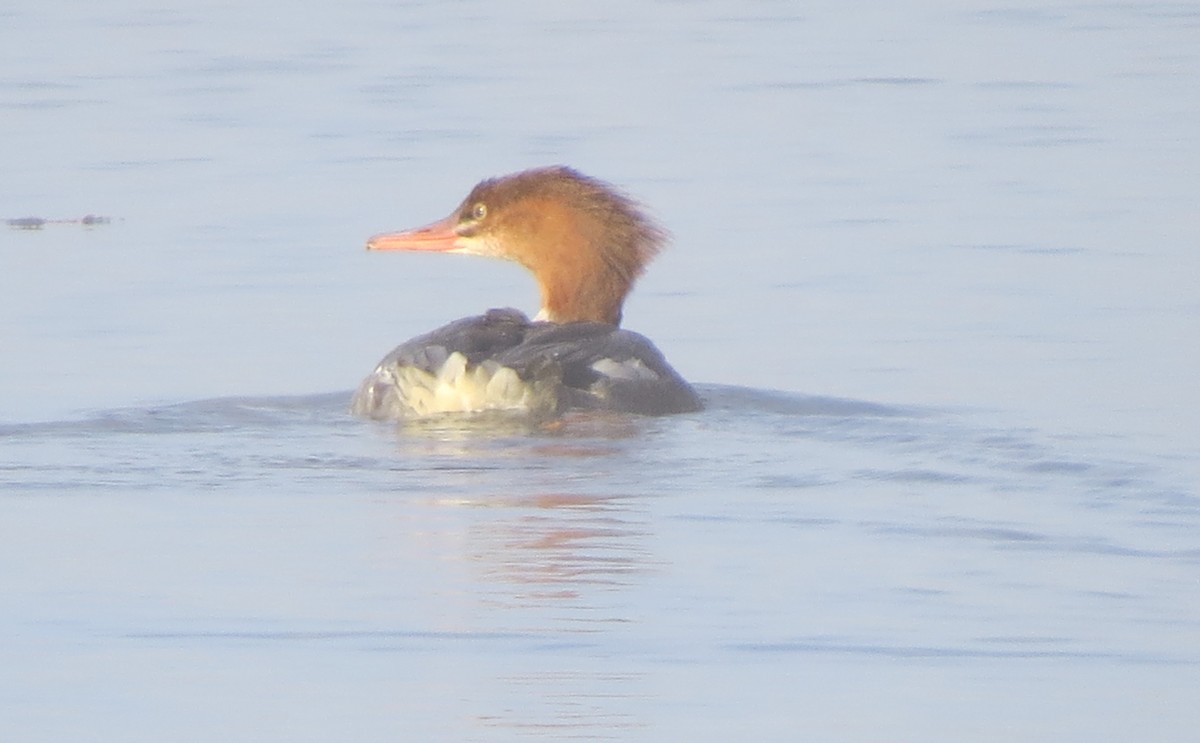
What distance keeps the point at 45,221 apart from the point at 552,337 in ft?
15.0

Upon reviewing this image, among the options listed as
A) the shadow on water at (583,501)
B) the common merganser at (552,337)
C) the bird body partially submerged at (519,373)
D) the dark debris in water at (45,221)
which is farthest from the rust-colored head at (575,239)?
the dark debris in water at (45,221)

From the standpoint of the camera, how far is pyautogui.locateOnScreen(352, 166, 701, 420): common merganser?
26.7 feet

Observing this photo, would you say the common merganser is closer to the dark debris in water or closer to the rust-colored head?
the rust-colored head

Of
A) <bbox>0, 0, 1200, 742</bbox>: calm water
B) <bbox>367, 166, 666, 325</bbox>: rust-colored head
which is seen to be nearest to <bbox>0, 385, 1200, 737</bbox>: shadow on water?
<bbox>0, 0, 1200, 742</bbox>: calm water

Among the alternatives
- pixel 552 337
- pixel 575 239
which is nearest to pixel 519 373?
pixel 552 337

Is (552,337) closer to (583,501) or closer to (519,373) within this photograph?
(519,373)

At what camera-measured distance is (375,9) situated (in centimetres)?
2052

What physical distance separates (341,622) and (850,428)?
283 cm

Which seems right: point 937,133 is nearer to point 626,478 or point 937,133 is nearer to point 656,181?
point 656,181

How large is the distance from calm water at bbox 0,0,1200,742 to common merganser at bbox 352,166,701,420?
0.49ft

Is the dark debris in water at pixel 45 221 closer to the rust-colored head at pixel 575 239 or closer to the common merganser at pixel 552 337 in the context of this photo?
the common merganser at pixel 552 337

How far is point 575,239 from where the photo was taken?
9422 millimetres

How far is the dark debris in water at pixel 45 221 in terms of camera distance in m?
12.0

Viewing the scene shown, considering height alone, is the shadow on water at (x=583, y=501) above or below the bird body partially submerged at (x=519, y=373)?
below
